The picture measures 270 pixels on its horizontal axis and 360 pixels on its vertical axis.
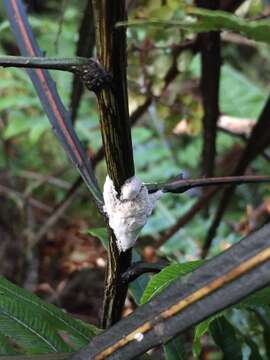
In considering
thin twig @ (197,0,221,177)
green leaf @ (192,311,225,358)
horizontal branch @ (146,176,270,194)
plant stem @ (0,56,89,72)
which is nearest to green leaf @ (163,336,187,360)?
green leaf @ (192,311,225,358)

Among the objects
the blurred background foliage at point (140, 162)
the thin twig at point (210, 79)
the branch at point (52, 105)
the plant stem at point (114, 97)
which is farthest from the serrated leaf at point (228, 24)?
the blurred background foliage at point (140, 162)

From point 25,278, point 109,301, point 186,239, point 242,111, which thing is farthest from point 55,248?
point 109,301

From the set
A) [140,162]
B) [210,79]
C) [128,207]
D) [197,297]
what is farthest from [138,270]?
[140,162]

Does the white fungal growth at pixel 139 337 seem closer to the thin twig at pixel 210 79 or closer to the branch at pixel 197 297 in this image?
the branch at pixel 197 297

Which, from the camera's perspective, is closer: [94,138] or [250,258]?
[250,258]

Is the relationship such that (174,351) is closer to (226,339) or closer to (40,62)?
(226,339)

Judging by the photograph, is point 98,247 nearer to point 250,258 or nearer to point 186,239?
point 186,239
